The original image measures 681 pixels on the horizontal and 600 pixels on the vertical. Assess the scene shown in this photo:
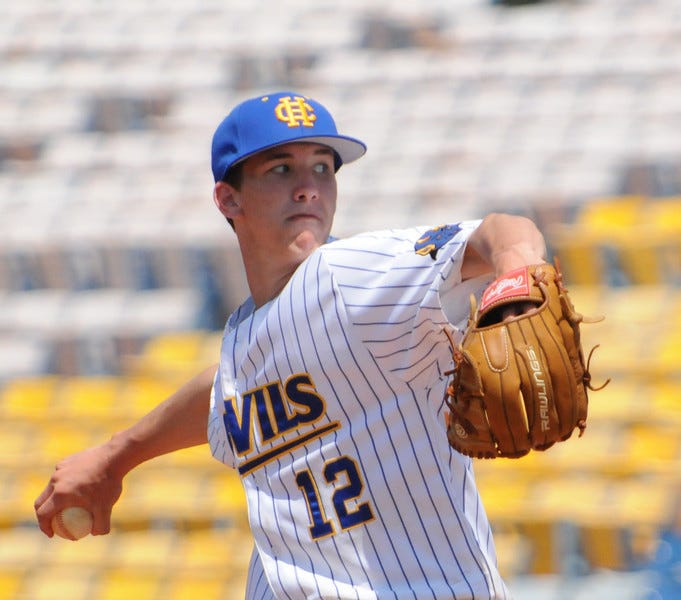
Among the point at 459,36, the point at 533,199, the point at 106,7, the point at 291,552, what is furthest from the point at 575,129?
the point at 291,552

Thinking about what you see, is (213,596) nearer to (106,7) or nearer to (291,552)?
(291,552)

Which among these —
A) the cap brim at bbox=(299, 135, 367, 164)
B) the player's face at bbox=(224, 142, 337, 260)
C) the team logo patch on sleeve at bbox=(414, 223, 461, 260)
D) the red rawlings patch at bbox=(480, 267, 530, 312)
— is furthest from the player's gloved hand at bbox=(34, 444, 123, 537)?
the red rawlings patch at bbox=(480, 267, 530, 312)

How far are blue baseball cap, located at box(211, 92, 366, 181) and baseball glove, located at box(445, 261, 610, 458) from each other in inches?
21.9

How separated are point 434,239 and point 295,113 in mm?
388

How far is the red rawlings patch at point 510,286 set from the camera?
4.72ft

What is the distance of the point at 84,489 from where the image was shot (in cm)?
222

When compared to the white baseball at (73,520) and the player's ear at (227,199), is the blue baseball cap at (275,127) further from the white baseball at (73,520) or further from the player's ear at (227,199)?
the white baseball at (73,520)

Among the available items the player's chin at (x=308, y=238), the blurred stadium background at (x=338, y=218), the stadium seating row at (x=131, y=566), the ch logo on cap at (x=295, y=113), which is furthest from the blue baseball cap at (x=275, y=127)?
the stadium seating row at (x=131, y=566)

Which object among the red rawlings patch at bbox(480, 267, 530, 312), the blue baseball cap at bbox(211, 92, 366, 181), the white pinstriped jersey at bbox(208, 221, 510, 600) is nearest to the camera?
the red rawlings patch at bbox(480, 267, 530, 312)

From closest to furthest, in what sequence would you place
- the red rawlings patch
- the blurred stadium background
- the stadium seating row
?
1. the red rawlings patch
2. the blurred stadium background
3. the stadium seating row

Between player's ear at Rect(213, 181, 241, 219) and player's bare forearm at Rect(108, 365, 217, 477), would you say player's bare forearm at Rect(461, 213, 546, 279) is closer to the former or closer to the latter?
player's ear at Rect(213, 181, 241, 219)

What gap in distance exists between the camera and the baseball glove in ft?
4.76

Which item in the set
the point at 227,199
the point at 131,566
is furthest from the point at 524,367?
the point at 131,566

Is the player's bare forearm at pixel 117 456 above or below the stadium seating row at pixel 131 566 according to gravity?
above
